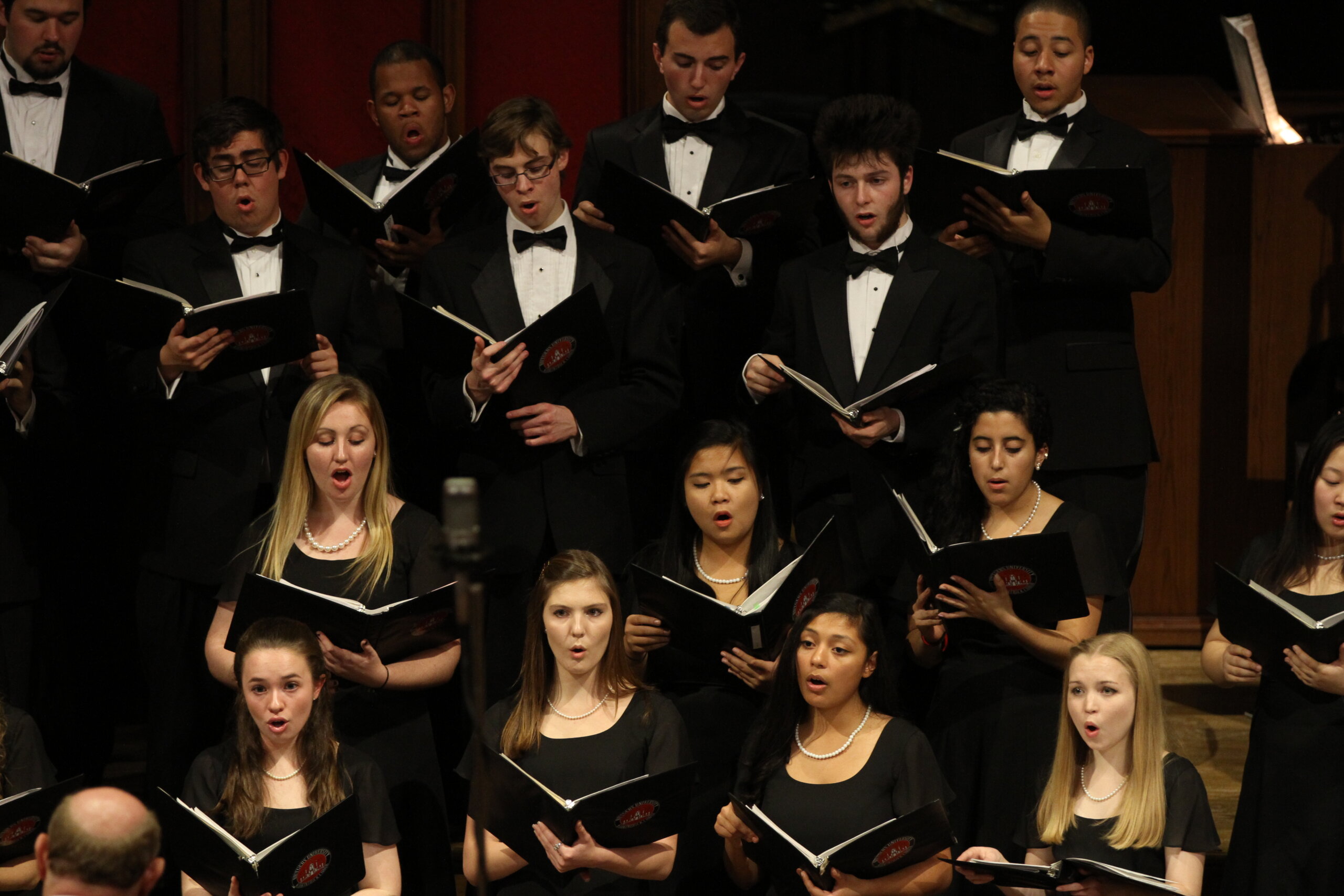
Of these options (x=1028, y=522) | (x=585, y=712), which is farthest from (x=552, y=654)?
(x=1028, y=522)

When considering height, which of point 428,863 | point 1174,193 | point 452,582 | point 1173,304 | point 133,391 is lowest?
point 428,863

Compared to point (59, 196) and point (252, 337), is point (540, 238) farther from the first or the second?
point (59, 196)

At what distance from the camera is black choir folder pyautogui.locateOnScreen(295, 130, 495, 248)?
12.6 feet

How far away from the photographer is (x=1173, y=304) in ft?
16.6

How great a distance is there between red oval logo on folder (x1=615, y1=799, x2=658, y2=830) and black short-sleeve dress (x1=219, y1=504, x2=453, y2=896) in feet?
1.86

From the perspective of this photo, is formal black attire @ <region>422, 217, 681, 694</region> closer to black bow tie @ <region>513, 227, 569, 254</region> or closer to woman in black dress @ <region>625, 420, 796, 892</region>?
black bow tie @ <region>513, 227, 569, 254</region>

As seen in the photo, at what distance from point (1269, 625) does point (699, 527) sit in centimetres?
124

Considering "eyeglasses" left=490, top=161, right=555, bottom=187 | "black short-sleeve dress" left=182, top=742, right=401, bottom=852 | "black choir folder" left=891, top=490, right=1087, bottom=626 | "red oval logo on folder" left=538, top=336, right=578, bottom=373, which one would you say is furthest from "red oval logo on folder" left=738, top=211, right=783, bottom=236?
"black short-sleeve dress" left=182, top=742, right=401, bottom=852

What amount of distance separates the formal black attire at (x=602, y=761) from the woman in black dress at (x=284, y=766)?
22cm

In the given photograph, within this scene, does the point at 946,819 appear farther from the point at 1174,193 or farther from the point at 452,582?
the point at 1174,193

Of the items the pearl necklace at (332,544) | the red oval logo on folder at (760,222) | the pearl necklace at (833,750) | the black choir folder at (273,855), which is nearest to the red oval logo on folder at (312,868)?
the black choir folder at (273,855)

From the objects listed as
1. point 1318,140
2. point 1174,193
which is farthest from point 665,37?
point 1318,140

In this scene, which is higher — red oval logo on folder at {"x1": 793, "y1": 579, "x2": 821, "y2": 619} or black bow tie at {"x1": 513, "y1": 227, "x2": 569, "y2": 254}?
black bow tie at {"x1": 513, "y1": 227, "x2": 569, "y2": 254}

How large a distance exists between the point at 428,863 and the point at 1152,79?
11.7 feet
